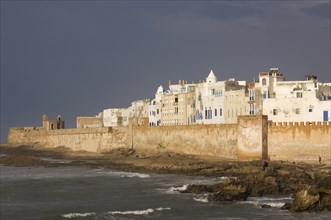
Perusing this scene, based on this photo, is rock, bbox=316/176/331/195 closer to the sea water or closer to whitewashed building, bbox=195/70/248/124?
the sea water

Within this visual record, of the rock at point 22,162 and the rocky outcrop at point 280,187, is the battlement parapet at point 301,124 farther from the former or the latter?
the rock at point 22,162

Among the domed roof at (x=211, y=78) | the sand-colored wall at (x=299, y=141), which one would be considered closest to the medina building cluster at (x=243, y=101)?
the domed roof at (x=211, y=78)

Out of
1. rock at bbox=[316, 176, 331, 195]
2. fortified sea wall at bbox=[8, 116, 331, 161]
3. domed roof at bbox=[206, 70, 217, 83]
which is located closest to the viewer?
rock at bbox=[316, 176, 331, 195]

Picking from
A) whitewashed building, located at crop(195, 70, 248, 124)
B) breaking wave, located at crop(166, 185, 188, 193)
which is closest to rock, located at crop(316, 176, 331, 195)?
breaking wave, located at crop(166, 185, 188, 193)

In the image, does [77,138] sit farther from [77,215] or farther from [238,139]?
[77,215]

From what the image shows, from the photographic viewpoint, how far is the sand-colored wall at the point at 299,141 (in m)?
42.8

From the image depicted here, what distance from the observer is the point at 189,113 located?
63.6m

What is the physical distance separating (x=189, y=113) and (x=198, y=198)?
34068 mm

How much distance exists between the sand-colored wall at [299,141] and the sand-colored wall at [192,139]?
137 inches

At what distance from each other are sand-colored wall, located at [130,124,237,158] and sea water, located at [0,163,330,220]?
773 cm

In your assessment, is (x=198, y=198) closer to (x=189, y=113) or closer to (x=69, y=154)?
(x=189, y=113)

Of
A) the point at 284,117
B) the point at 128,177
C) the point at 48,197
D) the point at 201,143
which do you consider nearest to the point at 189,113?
the point at 201,143

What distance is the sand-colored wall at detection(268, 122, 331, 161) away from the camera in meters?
42.8

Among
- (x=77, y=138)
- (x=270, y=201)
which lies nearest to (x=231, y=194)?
(x=270, y=201)
